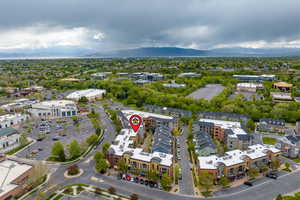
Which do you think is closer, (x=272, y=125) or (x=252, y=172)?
(x=252, y=172)

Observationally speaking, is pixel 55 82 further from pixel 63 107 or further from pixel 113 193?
pixel 113 193

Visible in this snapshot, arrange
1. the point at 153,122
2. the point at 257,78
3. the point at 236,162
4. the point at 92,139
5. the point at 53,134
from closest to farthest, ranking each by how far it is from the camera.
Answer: the point at 236,162 → the point at 92,139 → the point at 53,134 → the point at 153,122 → the point at 257,78

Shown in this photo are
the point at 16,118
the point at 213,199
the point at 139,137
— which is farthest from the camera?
the point at 16,118

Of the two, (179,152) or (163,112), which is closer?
(179,152)

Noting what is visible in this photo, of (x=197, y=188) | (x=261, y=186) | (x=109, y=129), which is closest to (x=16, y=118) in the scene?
(x=109, y=129)

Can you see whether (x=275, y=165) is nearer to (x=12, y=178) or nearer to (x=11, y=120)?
(x=12, y=178)

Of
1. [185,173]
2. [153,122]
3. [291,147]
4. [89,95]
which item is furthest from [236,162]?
[89,95]

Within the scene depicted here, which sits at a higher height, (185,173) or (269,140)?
(269,140)

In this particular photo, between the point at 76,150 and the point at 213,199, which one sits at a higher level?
the point at 76,150
